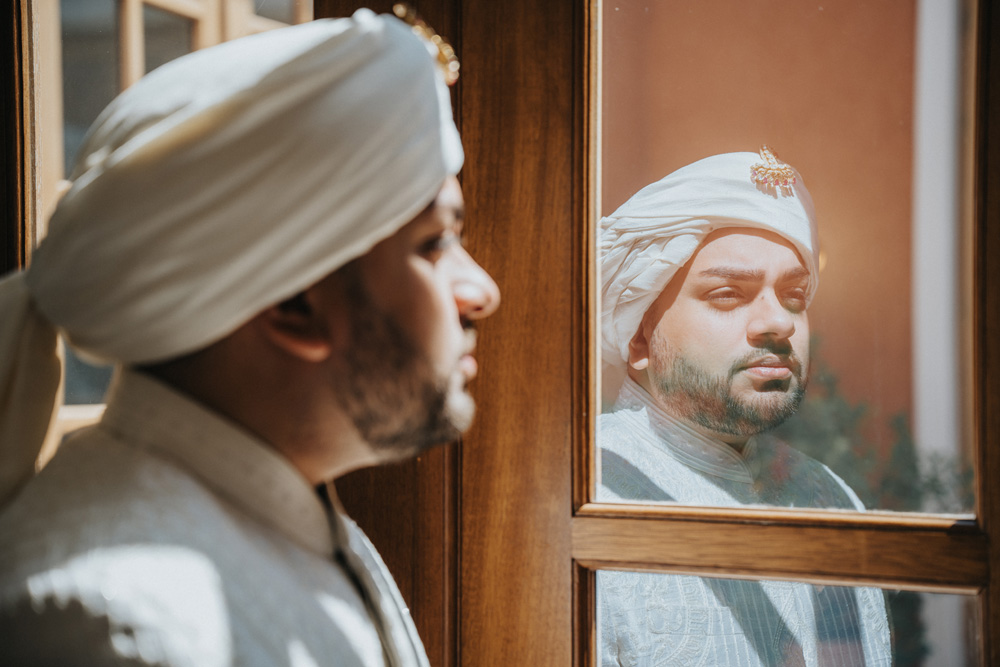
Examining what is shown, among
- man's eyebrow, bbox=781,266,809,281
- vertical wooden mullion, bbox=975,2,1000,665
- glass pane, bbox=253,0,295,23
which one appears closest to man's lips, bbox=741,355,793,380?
man's eyebrow, bbox=781,266,809,281

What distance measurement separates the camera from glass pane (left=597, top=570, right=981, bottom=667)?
93 cm

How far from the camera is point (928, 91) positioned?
0.92 meters

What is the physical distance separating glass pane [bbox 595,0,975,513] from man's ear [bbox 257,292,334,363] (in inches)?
20.4

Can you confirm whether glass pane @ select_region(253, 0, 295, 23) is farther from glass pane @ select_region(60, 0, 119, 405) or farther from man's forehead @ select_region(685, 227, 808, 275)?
man's forehead @ select_region(685, 227, 808, 275)

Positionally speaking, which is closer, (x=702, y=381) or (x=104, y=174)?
(x=104, y=174)

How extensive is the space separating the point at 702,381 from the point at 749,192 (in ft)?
0.86

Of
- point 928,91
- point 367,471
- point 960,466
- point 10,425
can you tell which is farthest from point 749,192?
point 10,425

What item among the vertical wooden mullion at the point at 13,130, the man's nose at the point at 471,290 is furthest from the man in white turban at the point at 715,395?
the vertical wooden mullion at the point at 13,130

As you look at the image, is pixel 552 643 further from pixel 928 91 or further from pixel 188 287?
pixel 928 91

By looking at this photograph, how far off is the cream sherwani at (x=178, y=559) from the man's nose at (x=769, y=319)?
0.58m

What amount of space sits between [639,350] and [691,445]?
15 cm

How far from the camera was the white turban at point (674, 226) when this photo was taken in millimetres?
970

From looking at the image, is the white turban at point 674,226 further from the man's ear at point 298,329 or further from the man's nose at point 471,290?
the man's ear at point 298,329

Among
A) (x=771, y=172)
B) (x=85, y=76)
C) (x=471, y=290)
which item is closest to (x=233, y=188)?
(x=471, y=290)
